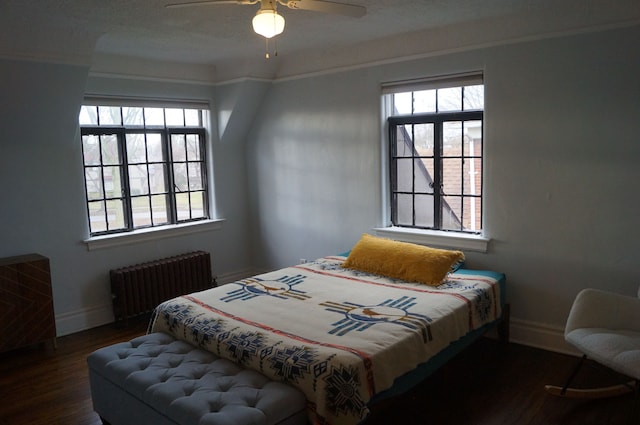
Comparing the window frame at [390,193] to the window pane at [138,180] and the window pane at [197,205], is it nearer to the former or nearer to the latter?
the window pane at [197,205]

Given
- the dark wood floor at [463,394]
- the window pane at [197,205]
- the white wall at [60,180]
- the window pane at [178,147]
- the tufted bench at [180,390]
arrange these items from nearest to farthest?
1. the tufted bench at [180,390]
2. the dark wood floor at [463,394]
3. the white wall at [60,180]
4. the window pane at [178,147]
5. the window pane at [197,205]

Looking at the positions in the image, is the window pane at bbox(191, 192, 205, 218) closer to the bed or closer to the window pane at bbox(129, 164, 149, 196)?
the window pane at bbox(129, 164, 149, 196)

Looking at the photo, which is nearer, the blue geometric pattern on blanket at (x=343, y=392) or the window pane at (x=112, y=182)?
the blue geometric pattern on blanket at (x=343, y=392)

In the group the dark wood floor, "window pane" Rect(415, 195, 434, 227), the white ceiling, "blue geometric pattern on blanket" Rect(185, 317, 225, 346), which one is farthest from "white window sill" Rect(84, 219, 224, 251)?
"window pane" Rect(415, 195, 434, 227)

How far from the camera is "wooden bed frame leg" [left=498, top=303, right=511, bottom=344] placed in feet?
12.1

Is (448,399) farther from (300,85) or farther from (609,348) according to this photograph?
(300,85)

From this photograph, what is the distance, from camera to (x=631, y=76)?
123 inches

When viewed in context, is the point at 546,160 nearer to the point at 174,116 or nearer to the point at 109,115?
the point at 174,116

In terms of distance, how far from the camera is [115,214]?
471cm

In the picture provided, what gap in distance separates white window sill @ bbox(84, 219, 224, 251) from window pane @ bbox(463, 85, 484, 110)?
9.17 feet

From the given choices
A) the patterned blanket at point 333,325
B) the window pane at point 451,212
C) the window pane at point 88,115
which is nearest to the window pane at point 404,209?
the window pane at point 451,212

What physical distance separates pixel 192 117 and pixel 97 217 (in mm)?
1395

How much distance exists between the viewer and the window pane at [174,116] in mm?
5023

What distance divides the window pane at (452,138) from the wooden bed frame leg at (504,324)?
123 centimetres
